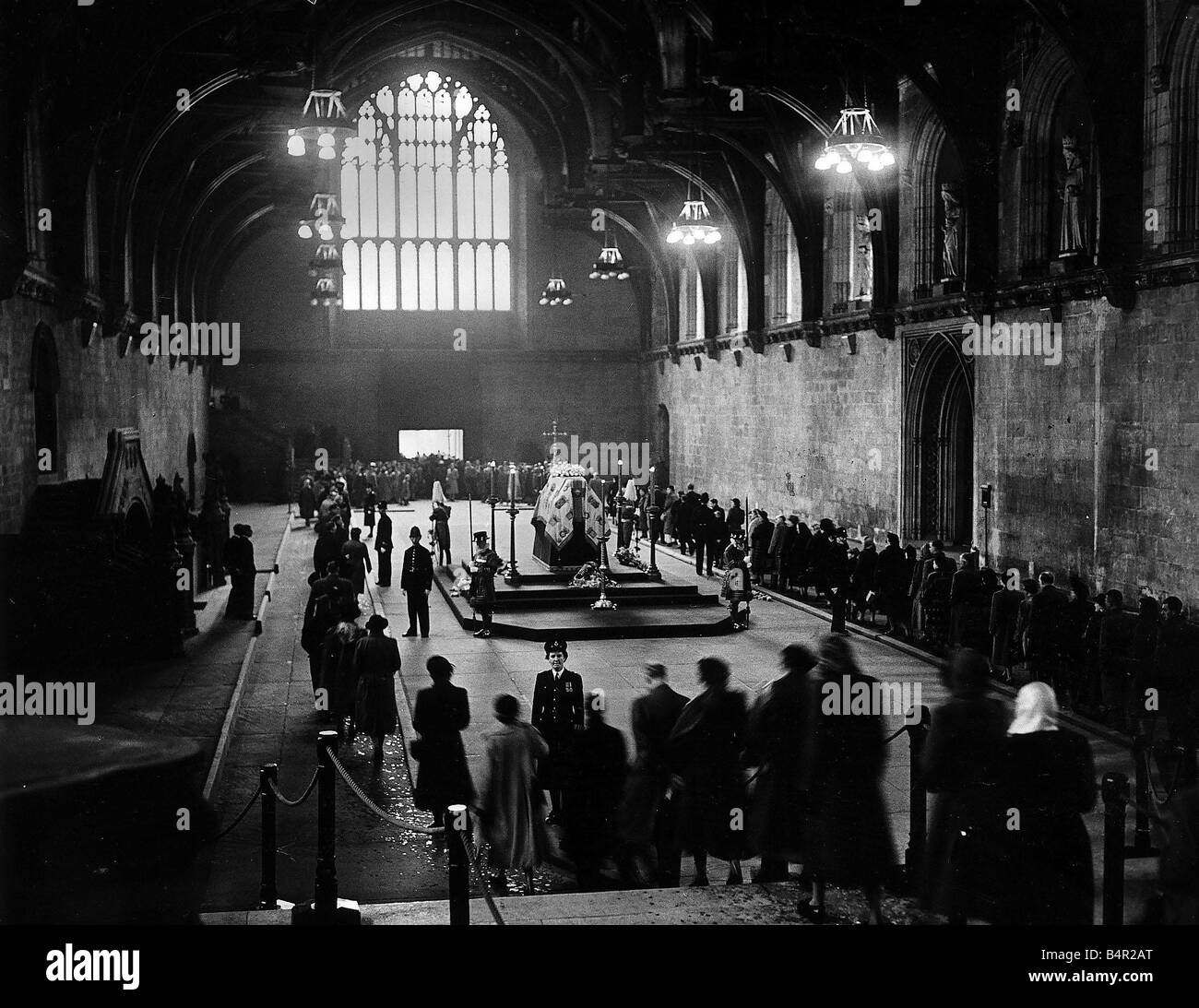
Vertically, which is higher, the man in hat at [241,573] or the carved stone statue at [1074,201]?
the carved stone statue at [1074,201]

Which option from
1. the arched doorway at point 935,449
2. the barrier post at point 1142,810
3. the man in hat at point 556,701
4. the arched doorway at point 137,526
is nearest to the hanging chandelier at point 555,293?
the arched doorway at point 935,449

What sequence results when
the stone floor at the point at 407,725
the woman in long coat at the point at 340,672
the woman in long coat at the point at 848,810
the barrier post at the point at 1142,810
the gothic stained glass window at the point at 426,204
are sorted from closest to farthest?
the woman in long coat at the point at 848,810
the barrier post at the point at 1142,810
the stone floor at the point at 407,725
the woman in long coat at the point at 340,672
the gothic stained glass window at the point at 426,204

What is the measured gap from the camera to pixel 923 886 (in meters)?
5.93

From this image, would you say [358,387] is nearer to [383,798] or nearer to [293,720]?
[293,720]

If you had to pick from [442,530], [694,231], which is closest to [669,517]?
[442,530]

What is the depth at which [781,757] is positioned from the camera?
6.61m

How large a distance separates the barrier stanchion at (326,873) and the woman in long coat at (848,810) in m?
2.31

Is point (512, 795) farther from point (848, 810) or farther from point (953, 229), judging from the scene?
point (953, 229)

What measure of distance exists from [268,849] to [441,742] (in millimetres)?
1180

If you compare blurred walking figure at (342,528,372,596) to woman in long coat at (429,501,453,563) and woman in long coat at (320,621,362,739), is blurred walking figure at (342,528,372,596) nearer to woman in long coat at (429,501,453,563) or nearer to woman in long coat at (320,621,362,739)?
woman in long coat at (429,501,453,563)

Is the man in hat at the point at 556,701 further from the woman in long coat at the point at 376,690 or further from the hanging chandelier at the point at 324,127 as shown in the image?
the hanging chandelier at the point at 324,127

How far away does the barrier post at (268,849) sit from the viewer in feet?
23.8

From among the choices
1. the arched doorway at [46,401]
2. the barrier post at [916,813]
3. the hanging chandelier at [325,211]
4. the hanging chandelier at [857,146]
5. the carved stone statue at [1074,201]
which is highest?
the hanging chandelier at [325,211]

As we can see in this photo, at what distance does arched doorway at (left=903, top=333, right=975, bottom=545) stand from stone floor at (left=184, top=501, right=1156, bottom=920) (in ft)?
9.12
